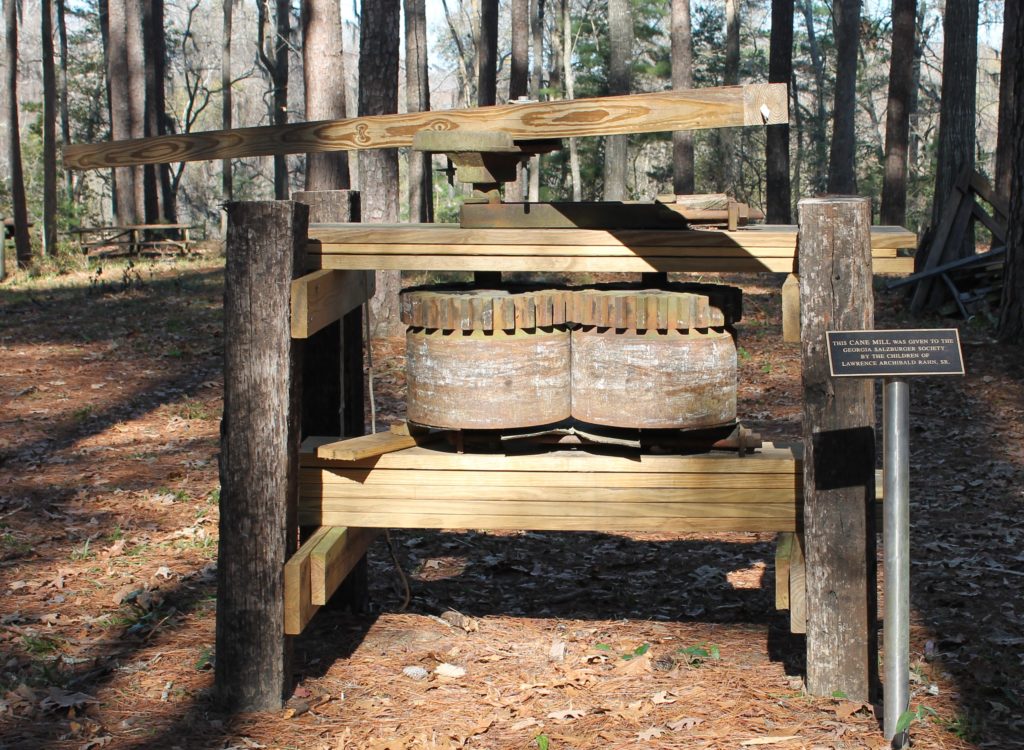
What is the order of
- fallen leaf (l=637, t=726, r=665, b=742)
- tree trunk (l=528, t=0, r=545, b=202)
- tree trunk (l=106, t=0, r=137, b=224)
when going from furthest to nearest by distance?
tree trunk (l=528, t=0, r=545, b=202) → tree trunk (l=106, t=0, r=137, b=224) → fallen leaf (l=637, t=726, r=665, b=742)

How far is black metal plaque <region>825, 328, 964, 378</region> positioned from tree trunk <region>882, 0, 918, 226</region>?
1545 cm

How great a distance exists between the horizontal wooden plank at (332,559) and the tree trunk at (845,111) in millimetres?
20641

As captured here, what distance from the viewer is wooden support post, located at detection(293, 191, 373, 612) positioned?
4668mm

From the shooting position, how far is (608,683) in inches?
162

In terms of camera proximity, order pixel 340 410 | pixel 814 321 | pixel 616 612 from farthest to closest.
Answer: pixel 616 612 → pixel 340 410 → pixel 814 321

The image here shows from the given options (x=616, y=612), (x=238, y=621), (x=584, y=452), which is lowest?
(x=616, y=612)

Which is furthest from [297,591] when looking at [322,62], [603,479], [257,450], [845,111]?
[845,111]

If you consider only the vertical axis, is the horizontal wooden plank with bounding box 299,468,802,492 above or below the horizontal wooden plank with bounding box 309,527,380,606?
above

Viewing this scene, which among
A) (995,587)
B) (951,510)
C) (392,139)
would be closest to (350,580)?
(392,139)

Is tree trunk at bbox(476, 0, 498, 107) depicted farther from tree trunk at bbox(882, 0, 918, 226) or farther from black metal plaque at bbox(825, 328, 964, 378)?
black metal plaque at bbox(825, 328, 964, 378)

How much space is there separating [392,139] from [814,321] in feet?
5.33

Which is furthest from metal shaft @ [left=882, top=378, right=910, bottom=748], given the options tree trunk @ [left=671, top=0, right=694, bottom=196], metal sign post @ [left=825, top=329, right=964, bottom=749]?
tree trunk @ [left=671, top=0, right=694, bottom=196]

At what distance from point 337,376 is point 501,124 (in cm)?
139

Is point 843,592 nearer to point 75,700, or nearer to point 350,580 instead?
point 350,580
